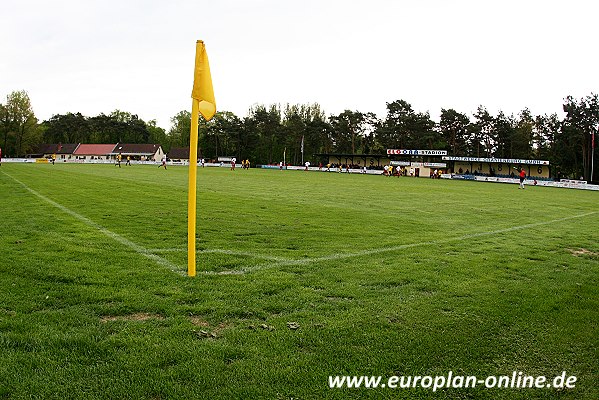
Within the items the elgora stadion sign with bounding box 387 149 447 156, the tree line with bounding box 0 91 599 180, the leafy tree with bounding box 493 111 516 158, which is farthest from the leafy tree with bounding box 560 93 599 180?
the elgora stadion sign with bounding box 387 149 447 156

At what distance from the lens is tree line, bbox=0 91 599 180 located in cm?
8038

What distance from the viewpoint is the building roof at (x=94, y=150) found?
116 meters

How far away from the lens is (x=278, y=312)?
5059 millimetres

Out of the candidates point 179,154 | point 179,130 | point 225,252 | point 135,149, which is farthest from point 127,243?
point 179,130

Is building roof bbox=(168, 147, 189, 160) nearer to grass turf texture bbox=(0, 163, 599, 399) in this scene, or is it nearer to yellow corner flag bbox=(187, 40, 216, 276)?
grass turf texture bbox=(0, 163, 599, 399)

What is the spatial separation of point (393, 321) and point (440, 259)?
3.67 metres

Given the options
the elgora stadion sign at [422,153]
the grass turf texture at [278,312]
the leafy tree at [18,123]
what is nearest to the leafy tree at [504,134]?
the elgora stadion sign at [422,153]

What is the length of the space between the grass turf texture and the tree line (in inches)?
3046

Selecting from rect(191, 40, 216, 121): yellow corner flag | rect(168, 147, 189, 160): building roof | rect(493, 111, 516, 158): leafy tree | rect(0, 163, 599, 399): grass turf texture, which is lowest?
rect(0, 163, 599, 399): grass turf texture

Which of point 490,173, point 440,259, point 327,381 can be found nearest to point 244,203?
point 440,259

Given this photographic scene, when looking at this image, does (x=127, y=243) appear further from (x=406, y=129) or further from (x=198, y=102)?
(x=406, y=129)

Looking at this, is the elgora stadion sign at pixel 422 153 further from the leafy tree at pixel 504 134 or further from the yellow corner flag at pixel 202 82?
the yellow corner flag at pixel 202 82

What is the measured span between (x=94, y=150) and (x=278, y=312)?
12416 cm

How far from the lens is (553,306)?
18.3 ft
